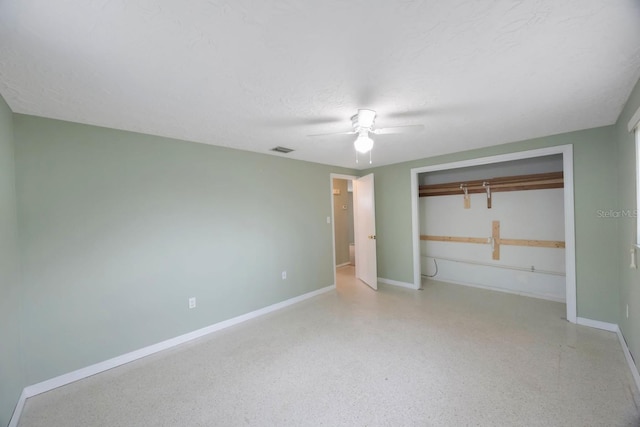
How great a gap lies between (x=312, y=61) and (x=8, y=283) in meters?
2.64

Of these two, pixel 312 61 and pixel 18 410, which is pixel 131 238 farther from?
pixel 312 61

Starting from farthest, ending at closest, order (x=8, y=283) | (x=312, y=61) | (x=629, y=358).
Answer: (x=629, y=358) → (x=8, y=283) → (x=312, y=61)

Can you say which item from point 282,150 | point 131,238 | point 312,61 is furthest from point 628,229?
point 131,238

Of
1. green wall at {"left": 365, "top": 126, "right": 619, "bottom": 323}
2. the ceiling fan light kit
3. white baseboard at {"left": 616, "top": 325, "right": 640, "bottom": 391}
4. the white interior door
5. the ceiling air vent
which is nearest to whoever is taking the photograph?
white baseboard at {"left": 616, "top": 325, "right": 640, "bottom": 391}

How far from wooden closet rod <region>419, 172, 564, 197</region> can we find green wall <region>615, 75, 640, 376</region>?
114cm

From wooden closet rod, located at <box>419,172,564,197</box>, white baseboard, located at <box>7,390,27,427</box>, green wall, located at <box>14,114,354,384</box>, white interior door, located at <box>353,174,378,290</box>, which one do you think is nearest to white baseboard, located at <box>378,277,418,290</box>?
white interior door, located at <box>353,174,378,290</box>

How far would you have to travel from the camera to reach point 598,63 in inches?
60.8

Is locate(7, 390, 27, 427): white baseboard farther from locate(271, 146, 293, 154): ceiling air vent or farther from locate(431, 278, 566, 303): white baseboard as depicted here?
locate(431, 278, 566, 303): white baseboard

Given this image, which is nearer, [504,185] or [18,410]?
[18,410]

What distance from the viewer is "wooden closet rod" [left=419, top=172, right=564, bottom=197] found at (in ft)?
12.4

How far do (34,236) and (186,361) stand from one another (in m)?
1.72

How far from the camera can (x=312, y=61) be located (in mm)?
1451

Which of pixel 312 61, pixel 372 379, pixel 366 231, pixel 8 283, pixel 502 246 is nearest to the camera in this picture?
pixel 312 61

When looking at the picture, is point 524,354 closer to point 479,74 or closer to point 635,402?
point 635,402
